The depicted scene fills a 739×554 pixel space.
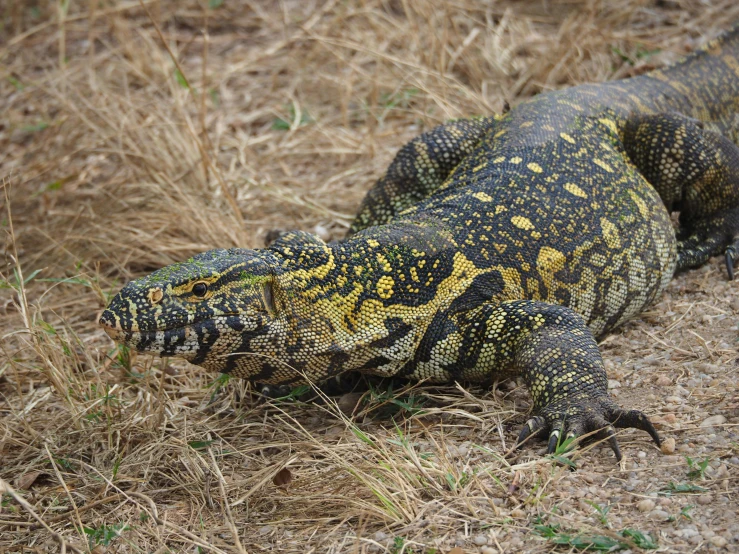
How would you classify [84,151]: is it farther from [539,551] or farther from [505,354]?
[539,551]

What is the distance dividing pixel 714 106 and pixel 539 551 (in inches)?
178

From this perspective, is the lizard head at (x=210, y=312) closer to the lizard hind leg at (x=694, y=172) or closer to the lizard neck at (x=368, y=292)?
the lizard neck at (x=368, y=292)

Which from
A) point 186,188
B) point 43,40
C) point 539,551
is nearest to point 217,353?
point 539,551

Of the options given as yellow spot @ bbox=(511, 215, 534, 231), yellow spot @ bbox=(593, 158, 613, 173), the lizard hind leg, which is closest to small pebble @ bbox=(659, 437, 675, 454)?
yellow spot @ bbox=(511, 215, 534, 231)

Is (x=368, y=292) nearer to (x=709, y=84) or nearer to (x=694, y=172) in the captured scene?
(x=694, y=172)

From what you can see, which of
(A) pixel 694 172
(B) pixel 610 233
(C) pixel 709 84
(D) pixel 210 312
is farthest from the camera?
(C) pixel 709 84

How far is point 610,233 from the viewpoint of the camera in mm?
5512

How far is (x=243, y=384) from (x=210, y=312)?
1107mm

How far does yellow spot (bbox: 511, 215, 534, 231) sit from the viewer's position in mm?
5207

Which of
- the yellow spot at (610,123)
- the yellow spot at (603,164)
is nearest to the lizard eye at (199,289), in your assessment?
the yellow spot at (603,164)

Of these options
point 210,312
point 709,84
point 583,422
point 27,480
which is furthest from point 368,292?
point 709,84

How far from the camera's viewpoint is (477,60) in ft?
30.3

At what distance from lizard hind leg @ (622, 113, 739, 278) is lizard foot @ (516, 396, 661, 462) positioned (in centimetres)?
219

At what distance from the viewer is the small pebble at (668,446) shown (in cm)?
424
